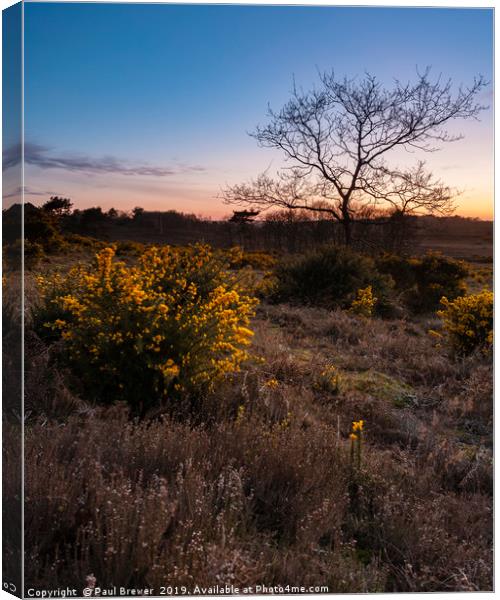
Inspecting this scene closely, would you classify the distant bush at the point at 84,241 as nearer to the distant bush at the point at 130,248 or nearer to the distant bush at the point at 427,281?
the distant bush at the point at 130,248

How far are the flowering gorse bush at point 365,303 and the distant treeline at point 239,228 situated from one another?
58 cm

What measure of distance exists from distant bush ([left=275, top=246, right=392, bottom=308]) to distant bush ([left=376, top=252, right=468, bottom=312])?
0.49 meters

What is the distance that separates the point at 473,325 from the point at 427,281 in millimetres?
2204

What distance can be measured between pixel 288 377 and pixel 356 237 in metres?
1.72

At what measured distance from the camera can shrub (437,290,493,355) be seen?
6.81 m

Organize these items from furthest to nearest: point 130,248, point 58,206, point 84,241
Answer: point 130,248, point 84,241, point 58,206

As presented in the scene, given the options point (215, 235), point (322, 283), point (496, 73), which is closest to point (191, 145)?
point (215, 235)

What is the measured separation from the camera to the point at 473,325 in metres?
6.86

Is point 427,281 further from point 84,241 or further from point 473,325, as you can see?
point 84,241

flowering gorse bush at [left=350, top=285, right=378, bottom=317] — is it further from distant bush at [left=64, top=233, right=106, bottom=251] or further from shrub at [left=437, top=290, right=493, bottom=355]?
distant bush at [left=64, top=233, right=106, bottom=251]

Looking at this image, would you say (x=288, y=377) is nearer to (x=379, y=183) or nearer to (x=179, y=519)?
(x=379, y=183)

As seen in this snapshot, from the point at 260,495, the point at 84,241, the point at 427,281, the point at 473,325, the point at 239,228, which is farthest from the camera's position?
the point at 427,281

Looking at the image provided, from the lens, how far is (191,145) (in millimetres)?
4707

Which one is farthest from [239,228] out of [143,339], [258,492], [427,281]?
[427,281]
